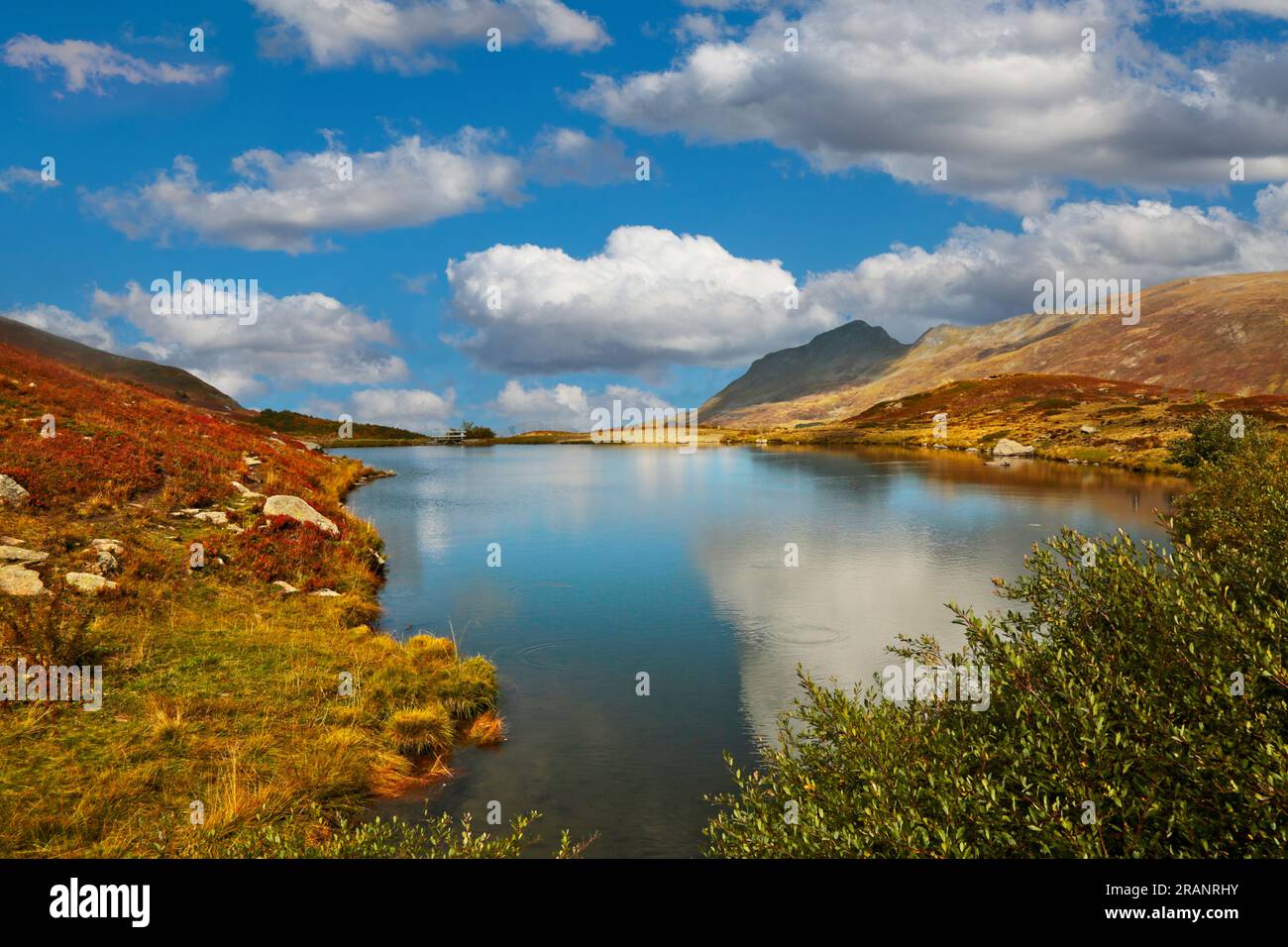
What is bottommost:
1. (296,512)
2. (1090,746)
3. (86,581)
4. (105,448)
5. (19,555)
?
(86,581)

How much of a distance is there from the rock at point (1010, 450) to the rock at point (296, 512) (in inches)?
4491

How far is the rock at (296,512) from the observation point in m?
34.9

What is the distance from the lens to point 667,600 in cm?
3472

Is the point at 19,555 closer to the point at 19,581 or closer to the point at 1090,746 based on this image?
the point at 19,581

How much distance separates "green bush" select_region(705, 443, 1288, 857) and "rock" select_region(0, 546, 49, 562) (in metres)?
23.0

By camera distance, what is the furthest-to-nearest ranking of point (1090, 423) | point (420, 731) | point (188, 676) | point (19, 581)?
point (1090, 423), point (19, 581), point (188, 676), point (420, 731)

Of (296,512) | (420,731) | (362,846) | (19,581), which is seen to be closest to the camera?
(362,846)

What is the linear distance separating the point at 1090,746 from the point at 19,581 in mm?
25972

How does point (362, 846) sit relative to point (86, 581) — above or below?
below

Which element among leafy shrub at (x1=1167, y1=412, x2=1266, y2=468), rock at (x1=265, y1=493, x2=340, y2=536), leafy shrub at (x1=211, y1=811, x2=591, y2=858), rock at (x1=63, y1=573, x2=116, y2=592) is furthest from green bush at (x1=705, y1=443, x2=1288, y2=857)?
leafy shrub at (x1=1167, y1=412, x2=1266, y2=468)

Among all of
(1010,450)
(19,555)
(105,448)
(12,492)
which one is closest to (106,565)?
(19,555)

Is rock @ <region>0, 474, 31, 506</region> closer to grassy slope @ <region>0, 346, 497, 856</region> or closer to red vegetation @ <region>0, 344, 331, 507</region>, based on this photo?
red vegetation @ <region>0, 344, 331, 507</region>

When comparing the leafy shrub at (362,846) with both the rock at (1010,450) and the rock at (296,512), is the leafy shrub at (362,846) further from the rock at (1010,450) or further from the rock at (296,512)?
the rock at (1010,450)

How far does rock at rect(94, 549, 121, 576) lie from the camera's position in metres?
23.1
